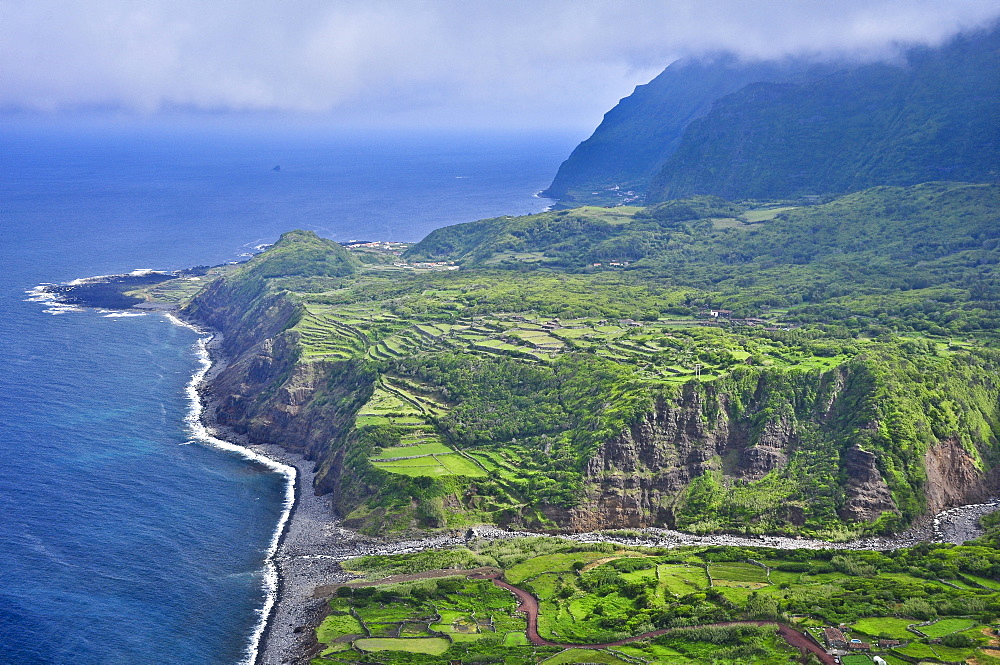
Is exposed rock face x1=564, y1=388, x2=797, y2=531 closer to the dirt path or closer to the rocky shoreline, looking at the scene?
the rocky shoreline

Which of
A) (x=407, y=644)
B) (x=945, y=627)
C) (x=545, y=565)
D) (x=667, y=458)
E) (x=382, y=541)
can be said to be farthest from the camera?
(x=667, y=458)

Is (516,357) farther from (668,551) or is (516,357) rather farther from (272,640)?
(272,640)

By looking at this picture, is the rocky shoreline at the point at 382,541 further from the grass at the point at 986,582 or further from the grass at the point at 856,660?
the grass at the point at 856,660

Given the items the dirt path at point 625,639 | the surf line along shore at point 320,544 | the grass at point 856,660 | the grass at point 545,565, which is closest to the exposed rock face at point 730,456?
the surf line along shore at point 320,544

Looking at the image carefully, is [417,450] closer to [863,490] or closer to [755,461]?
[755,461]

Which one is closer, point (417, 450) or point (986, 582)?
point (986, 582)

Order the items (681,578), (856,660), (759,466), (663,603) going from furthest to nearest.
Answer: (759,466), (681,578), (663,603), (856,660)

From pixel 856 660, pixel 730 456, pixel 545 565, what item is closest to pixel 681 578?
pixel 545 565
